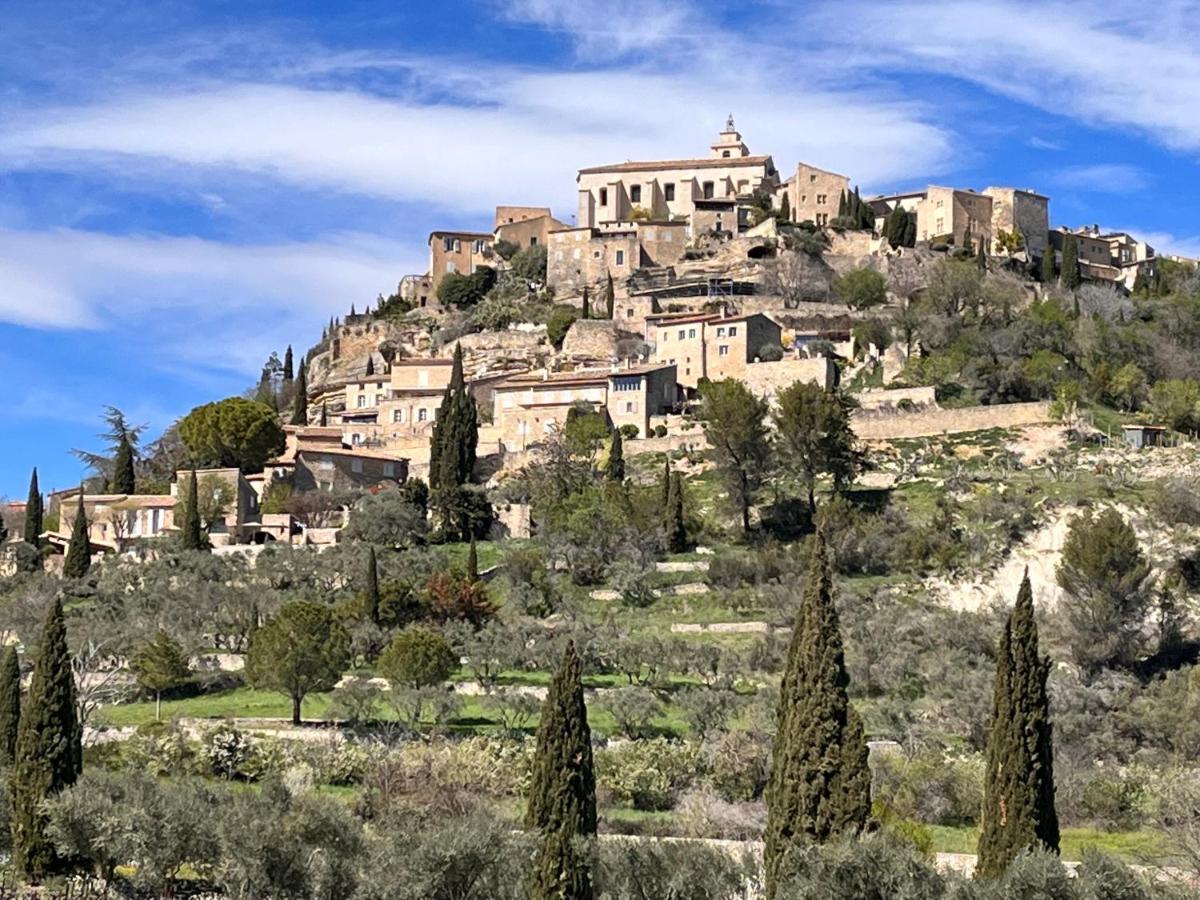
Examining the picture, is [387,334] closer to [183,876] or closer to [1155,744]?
[1155,744]

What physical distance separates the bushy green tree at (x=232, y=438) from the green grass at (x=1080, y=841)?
35969 mm

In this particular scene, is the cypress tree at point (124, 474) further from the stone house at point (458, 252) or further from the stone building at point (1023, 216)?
the stone building at point (1023, 216)

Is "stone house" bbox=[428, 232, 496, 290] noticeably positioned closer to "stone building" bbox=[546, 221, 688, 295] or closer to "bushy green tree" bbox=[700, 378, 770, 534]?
"stone building" bbox=[546, 221, 688, 295]

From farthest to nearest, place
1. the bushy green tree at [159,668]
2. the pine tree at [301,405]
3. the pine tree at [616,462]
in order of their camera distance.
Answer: the pine tree at [301,405] < the pine tree at [616,462] < the bushy green tree at [159,668]

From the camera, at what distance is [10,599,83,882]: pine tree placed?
99.9 feet

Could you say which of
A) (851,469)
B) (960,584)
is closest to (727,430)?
(851,469)

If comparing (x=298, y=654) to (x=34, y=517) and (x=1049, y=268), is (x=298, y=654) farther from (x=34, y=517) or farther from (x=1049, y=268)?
(x=1049, y=268)

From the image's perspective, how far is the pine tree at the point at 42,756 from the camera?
30.5 meters

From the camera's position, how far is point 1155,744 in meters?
42.0

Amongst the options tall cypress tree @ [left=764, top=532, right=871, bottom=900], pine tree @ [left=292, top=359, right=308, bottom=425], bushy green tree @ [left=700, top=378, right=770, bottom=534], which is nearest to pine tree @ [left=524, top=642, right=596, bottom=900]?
tall cypress tree @ [left=764, top=532, right=871, bottom=900]

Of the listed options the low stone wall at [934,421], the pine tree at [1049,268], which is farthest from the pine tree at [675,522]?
the pine tree at [1049,268]

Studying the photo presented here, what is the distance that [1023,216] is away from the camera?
300ft

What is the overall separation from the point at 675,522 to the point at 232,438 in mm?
17630

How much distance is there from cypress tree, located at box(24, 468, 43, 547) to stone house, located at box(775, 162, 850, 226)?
41852mm
